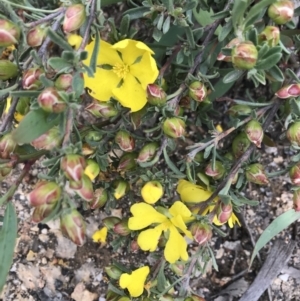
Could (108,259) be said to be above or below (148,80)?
below

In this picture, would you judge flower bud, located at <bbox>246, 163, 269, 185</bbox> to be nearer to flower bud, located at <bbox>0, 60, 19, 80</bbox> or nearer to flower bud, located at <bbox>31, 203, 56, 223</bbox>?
flower bud, located at <bbox>31, 203, 56, 223</bbox>

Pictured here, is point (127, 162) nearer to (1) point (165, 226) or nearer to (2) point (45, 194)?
(1) point (165, 226)

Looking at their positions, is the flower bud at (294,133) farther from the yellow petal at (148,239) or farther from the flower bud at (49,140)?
the flower bud at (49,140)

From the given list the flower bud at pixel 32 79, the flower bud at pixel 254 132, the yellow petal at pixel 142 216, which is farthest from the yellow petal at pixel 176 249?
the flower bud at pixel 32 79

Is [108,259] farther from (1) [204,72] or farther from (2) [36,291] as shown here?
(1) [204,72]

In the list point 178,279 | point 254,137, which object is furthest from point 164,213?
point 254,137

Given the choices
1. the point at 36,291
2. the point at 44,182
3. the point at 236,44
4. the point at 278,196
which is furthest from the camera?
the point at 278,196
